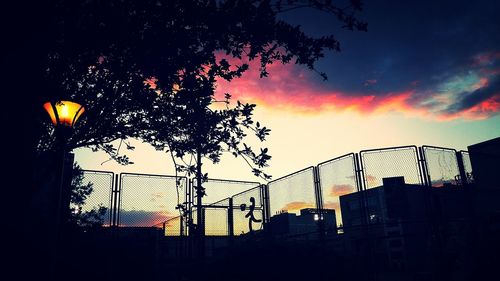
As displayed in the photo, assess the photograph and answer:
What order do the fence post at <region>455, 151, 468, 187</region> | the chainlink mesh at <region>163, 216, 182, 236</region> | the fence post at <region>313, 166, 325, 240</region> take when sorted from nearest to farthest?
the fence post at <region>455, 151, 468, 187</region>, the fence post at <region>313, 166, 325, 240</region>, the chainlink mesh at <region>163, 216, 182, 236</region>

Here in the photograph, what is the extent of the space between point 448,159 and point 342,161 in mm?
3475

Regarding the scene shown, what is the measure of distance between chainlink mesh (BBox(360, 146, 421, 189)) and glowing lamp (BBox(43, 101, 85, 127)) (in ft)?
25.8

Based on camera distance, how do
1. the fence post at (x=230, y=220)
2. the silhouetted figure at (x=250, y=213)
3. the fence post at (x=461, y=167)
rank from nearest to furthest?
the fence post at (x=461, y=167) < the silhouetted figure at (x=250, y=213) < the fence post at (x=230, y=220)

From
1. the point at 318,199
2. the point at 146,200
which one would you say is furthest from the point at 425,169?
Result: the point at 146,200

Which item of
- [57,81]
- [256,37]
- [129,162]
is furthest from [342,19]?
[129,162]

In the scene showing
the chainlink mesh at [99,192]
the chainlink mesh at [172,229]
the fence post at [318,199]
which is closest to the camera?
the fence post at [318,199]

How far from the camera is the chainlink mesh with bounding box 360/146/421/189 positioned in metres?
9.91

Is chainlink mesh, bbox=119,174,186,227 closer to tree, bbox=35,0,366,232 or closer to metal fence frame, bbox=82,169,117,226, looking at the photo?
metal fence frame, bbox=82,169,117,226

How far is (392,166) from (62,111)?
342 inches

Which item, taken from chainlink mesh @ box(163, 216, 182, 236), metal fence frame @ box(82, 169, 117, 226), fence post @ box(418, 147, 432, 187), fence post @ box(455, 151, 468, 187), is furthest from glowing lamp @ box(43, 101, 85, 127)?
fence post @ box(455, 151, 468, 187)

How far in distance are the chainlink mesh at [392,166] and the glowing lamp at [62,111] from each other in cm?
788

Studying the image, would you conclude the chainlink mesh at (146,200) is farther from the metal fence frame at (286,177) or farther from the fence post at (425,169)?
the fence post at (425,169)

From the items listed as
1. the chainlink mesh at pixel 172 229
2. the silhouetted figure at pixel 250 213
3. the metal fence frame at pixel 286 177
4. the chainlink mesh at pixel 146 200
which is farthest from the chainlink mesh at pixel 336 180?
the chainlink mesh at pixel 172 229

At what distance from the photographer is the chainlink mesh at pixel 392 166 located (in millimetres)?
9906
